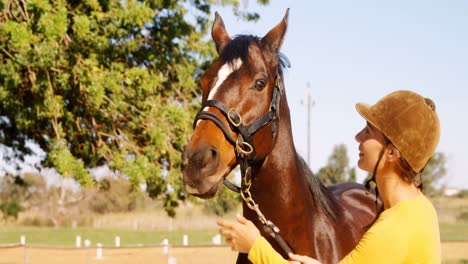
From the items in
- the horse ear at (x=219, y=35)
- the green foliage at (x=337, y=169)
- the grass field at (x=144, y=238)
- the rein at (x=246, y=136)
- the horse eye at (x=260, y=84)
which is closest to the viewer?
the rein at (x=246, y=136)

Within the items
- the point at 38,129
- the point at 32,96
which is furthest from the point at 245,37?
the point at 38,129

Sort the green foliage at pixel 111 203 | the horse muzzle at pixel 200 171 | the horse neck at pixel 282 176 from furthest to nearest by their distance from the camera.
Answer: the green foliage at pixel 111 203, the horse neck at pixel 282 176, the horse muzzle at pixel 200 171

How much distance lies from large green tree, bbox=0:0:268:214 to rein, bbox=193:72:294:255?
6955mm

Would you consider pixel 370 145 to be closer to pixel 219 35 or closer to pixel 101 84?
pixel 219 35

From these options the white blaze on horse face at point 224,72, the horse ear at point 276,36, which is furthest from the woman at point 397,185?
the horse ear at point 276,36

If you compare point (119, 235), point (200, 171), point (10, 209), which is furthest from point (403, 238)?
point (10, 209)

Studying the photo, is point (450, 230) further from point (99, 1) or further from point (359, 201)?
Answer: point (359, 201)

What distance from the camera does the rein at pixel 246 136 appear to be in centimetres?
377

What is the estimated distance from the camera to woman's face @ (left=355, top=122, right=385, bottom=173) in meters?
2.37

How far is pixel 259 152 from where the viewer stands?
4027 mm

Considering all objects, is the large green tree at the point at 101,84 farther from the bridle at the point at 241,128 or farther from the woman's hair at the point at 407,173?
the woman's hair at the point at 407,173

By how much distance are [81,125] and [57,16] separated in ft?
7.44

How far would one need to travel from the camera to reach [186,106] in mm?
13312

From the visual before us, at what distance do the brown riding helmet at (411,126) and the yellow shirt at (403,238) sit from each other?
15cm
